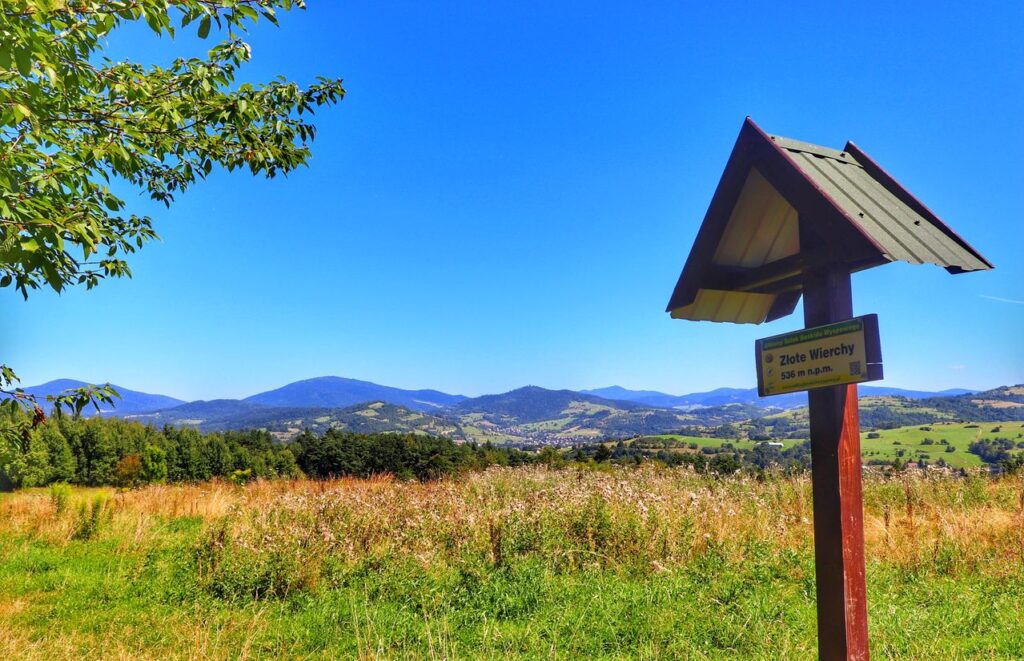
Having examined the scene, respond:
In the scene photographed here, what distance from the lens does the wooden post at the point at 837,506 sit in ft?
9.26

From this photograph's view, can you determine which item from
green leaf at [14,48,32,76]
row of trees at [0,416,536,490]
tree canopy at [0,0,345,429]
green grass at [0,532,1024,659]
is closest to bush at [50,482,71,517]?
green grass at [0,532,1024,659]

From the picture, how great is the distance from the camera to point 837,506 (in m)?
2.84

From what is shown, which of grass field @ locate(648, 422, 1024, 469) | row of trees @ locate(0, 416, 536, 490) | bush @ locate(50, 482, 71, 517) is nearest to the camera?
bush @ locate(50, 482, 71, 517)

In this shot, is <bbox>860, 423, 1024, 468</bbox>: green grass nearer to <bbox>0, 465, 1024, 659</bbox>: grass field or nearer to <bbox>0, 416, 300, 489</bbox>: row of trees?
<bbox>0, 465, 1024, 659</bbox>: grass field

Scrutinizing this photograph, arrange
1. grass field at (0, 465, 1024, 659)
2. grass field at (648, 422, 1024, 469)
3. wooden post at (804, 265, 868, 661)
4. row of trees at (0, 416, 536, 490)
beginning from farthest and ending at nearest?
grass field at (648, 422, 1024, 469) → row of trees at (0, 416, 536, 490) → grass field at (0, 465, 1024, 659) → wooden post at (804, 265, 868, 661)

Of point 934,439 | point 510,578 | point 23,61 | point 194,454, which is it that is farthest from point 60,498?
point 934,439

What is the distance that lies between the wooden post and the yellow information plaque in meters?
0.14

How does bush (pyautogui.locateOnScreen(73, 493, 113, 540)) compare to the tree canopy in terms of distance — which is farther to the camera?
bush (pyautogui.locateOnScreen(73, 493, 113, 540))

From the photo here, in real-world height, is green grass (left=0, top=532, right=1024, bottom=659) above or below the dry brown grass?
below

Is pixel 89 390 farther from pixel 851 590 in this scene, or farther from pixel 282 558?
pixel 851 590

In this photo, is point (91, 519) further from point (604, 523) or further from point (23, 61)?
point (23, 61)

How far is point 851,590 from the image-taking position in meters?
2.83

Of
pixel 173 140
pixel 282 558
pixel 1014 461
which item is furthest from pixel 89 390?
pixel 1014 461

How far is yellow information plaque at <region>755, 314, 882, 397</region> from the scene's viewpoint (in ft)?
8.44
